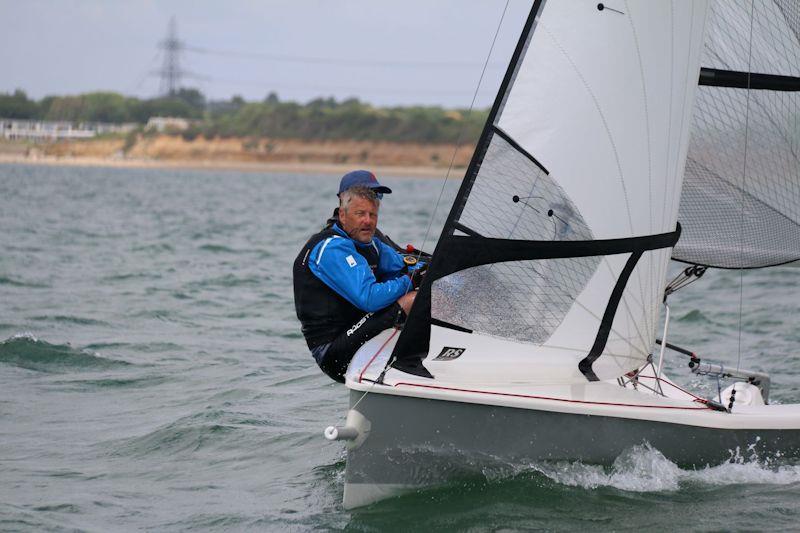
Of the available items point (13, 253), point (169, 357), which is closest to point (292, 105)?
point (13, 253)

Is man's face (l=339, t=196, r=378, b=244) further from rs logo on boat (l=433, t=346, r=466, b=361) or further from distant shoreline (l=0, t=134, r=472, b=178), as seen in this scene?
distant shoreline (l=0, t=134, r=472, b=178)

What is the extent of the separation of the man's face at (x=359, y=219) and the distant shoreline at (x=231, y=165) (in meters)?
73.5

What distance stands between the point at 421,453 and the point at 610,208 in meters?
1.18

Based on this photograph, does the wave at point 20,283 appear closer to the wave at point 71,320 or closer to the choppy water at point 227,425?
the choppy water at point 227,425

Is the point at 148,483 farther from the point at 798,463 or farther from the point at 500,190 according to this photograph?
the point at 798,463

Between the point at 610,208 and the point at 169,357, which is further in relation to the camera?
the point at 169,357

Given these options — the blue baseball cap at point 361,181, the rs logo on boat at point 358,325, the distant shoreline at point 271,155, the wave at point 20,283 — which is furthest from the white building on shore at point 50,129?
the rs logo on boat at point 358,325

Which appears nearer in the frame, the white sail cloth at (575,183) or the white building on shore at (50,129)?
the white sail cloth at (575,183)

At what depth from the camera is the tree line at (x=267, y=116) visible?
272 ft

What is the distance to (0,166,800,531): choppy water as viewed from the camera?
435 centimetres

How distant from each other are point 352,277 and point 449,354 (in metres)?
0.49

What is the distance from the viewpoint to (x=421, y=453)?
427 centimetres

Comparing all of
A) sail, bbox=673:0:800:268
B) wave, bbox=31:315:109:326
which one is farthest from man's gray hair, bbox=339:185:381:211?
wave, bbox=31:315:109:326

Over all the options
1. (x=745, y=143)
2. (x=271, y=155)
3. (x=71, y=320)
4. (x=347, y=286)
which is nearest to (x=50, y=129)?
(x=271, y=155)
